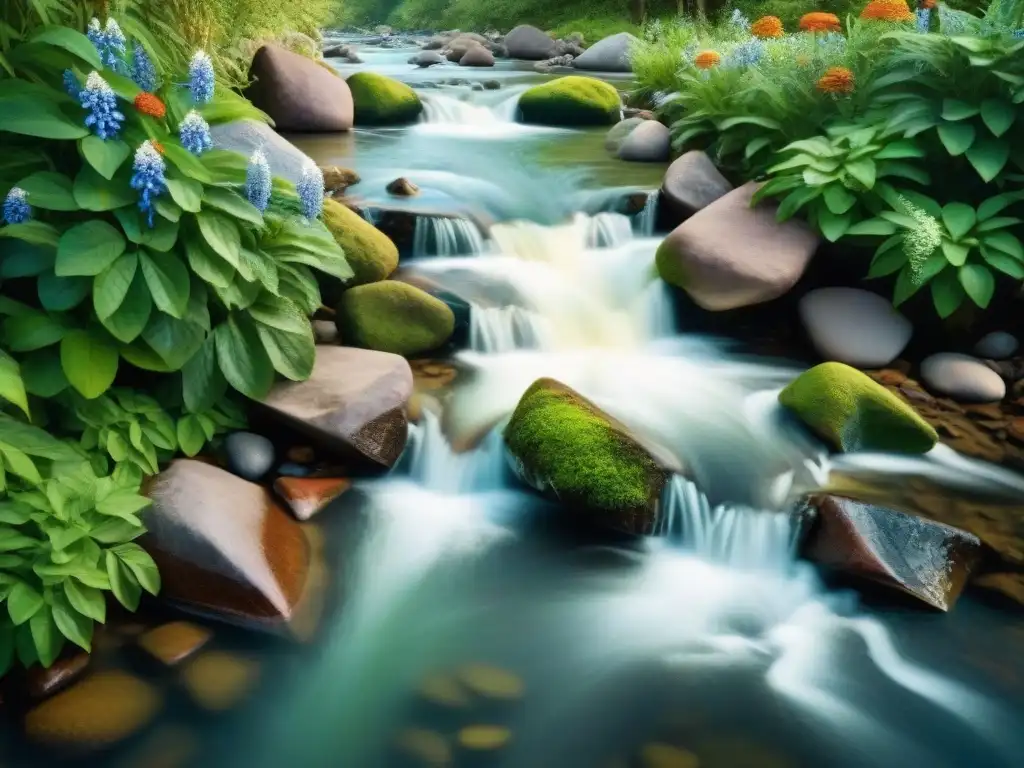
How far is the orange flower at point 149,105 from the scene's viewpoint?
10.2 ft

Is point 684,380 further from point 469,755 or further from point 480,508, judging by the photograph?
point 469,755

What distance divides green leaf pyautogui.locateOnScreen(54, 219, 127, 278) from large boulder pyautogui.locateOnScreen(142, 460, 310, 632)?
86 cm

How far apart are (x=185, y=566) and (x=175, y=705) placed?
0.52 m

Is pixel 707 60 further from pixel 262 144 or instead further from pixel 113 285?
pixel 113 285

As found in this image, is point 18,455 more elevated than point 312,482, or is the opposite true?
point 18,455

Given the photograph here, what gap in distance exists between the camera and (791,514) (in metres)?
3.83

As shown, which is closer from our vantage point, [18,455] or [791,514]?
[18,455]

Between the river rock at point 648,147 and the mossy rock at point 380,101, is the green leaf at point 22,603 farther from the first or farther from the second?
the mossy rock at point 380,101

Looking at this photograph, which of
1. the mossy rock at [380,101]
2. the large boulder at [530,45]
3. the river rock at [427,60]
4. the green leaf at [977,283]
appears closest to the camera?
the green leaf at [977,283]

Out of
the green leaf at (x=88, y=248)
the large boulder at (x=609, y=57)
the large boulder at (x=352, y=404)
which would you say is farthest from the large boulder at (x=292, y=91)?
the large boulder at (x=609, y=57)

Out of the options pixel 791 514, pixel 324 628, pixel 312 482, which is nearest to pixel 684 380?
pixel 791 514

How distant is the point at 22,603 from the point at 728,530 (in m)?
2.78

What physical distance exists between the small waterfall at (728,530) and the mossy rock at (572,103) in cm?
683

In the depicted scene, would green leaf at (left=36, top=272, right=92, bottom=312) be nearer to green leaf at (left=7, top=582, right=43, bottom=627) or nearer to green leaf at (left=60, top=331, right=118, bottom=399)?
green leaf at (left=60, top=331, right=118, bottom=399)
